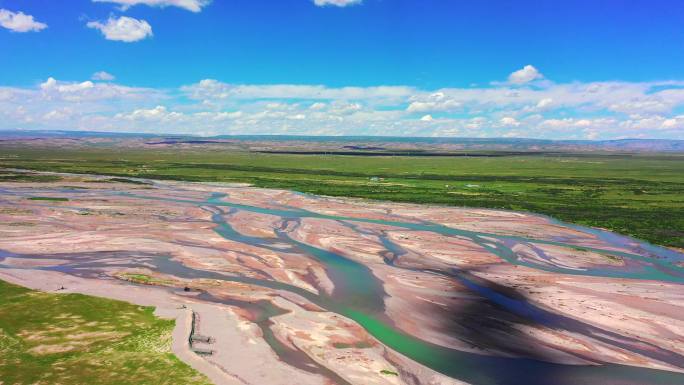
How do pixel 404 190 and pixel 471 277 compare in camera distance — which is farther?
pixel 404 190

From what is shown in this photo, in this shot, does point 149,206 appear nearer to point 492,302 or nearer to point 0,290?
point 0,290

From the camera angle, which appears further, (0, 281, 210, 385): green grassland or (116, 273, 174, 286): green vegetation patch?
(116, 273, 174, 286): green vegetation patch

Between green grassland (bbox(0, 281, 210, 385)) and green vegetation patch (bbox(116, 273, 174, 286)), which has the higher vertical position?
green grassland (bbox(0, 281, 210, 385))

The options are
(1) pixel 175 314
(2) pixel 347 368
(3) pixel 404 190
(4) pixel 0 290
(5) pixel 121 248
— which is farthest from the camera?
(3) pixel 404 190

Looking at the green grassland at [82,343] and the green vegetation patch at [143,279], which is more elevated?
the green grassland at [82,343]

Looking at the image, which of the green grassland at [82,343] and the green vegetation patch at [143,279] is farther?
the green vegetation patch at [143,279]

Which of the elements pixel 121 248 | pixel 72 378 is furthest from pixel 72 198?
pixel 72 378

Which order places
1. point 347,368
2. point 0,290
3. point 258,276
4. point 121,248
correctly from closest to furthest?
point 347,368
point 0,290
point 258,276
point 121,248

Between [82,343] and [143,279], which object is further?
[143,279]
